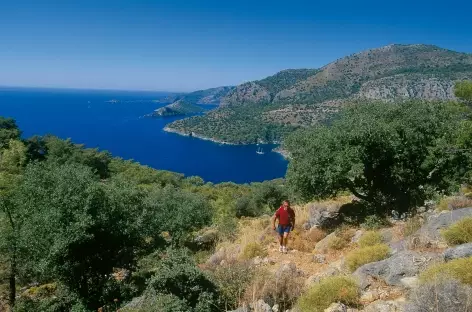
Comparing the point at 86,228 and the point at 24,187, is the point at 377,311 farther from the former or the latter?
the point at 24,187

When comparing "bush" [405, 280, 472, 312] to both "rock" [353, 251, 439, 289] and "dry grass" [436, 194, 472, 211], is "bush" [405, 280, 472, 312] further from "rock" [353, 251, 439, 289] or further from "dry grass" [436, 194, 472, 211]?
"dry grass" [436, 194, 472, 211]

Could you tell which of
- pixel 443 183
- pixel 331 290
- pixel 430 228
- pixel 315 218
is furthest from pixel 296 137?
pixel 331 290

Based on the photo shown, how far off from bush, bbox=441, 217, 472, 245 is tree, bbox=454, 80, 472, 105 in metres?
16.3

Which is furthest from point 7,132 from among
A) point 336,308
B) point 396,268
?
point 396,268

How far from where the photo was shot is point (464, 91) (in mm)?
21906

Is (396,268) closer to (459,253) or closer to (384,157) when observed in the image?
(459,253)

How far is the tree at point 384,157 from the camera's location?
46.5 ft

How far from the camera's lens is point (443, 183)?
15.3m

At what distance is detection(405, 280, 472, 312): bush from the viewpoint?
16.9ft

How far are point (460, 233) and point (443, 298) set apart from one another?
388 centimetres

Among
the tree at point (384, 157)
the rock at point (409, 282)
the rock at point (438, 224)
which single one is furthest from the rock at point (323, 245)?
the rock at point (409, 282)

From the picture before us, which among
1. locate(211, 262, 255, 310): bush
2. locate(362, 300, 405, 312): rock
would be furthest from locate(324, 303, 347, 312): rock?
locate(211, 262, 255, 310): bush

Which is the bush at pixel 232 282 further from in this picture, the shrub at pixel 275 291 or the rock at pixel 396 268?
the rock at pixel 396 268

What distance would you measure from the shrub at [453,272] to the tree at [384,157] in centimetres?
691
